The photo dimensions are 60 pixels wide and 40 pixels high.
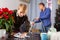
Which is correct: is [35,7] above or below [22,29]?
above

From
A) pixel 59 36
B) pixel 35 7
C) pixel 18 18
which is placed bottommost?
pixel 59 36

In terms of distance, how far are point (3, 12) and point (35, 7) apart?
89 cm

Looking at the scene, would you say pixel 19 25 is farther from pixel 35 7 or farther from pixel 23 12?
pixel 35 7

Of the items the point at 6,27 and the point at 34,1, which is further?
the point at 34,1

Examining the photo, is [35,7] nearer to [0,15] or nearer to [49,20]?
[49,20]

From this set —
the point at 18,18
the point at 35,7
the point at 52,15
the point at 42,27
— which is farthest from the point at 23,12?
the point at 35,7

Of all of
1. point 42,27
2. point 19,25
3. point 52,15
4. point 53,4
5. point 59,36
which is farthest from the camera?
point 53,4

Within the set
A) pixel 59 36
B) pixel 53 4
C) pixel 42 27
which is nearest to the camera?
pixel 59 36

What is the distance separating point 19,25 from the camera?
1170 millimetres

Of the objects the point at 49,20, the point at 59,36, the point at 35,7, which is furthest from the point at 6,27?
the point at 35,7

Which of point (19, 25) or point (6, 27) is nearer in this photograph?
point (6, 27)

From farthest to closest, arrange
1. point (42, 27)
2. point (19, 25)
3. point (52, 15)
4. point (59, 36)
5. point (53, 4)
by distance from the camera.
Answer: point (53, 4) → point (52, 15) → point (42, 27) → point (19, 25) → point (59, 36)

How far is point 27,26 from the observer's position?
1.18 metres

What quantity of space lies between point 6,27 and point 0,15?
97 mm
